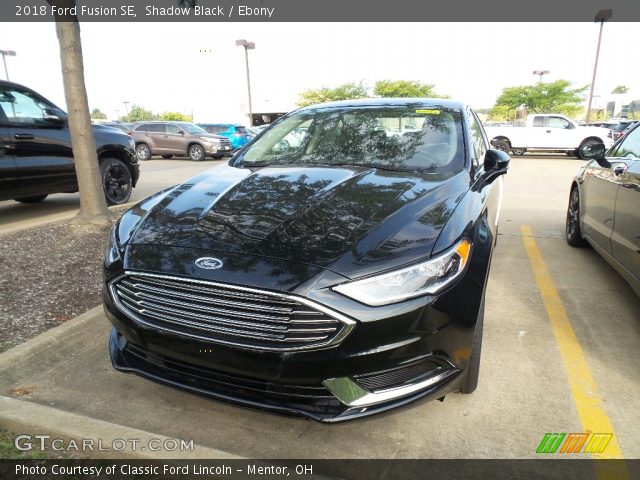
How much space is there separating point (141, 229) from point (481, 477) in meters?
2.01

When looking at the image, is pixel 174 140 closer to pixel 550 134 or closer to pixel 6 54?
pixel 550 134

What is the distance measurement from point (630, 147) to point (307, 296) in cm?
367

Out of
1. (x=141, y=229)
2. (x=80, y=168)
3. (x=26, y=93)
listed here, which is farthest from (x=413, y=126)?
(x=26, y=93)

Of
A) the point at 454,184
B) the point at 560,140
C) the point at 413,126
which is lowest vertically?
the point at 560,140

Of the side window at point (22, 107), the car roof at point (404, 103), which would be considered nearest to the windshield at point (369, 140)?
the car roof at point (404, 103)

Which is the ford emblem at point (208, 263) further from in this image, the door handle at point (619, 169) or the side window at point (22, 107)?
the side window at point (22, 107)

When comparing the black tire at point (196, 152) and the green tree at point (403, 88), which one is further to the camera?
the green tree at point (403, 88)

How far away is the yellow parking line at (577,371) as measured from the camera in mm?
2311

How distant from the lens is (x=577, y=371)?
2805 millimetres

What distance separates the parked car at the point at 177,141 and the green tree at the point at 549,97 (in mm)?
27958

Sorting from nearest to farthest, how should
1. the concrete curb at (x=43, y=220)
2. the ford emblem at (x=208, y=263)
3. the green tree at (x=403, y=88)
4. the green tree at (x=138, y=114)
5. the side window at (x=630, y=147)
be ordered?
the ford emblem at (x=208, y=263) → the side window at (x=630, y=147) → the concrete curb at (x=43, y=220) → the green tree at (x=403, y=88) → the green tree at (x=138, y=114)

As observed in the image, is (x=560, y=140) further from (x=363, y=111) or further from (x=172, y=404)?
(x=172, y=404)

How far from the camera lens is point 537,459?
6.94 ft

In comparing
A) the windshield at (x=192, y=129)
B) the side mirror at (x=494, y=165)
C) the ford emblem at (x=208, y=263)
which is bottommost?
the windshield at (x=192, y=129)
